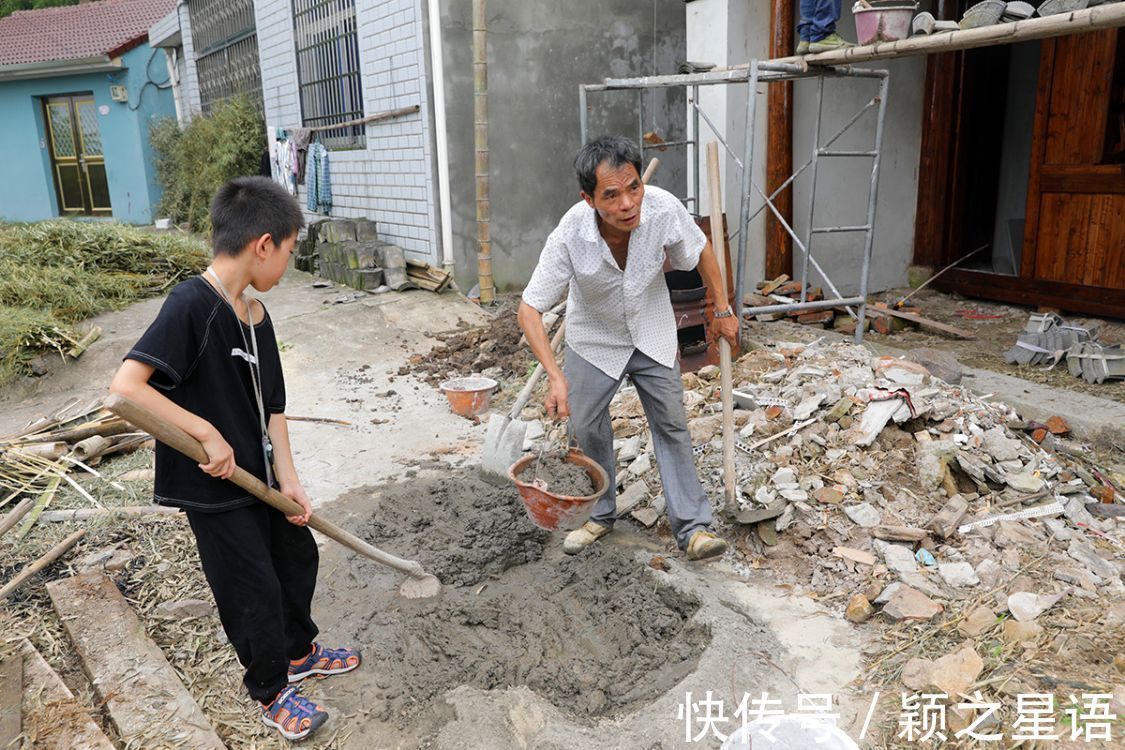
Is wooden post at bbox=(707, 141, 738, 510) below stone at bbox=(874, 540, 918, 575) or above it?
above

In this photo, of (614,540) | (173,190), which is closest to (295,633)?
(614,540)

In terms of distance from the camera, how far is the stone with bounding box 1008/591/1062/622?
2.87 metres

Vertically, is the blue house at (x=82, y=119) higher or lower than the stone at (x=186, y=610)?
higher

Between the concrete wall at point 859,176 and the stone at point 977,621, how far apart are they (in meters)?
5.11

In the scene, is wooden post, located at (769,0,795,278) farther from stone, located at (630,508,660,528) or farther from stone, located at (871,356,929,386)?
stone, located at (630,508,660,528)

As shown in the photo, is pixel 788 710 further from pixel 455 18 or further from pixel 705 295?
pixel 455 18

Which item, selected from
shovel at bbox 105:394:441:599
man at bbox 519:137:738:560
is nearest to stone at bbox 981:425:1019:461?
man at bbox 519:137:738:560

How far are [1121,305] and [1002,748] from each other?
18.9ft

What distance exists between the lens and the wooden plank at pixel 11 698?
2570mm

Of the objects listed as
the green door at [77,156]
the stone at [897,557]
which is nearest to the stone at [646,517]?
the stone at [897,557]

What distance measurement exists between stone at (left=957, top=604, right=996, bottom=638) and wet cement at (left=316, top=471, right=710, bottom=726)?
0.92 metres

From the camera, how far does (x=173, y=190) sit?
15.3 metres

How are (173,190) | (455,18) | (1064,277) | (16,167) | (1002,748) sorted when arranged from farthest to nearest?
(16,167) → (173,190) → (455,18) → (1064,277) → (1002,748)

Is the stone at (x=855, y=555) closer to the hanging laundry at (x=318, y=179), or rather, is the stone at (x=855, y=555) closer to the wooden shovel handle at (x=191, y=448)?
the wooden shovel handle at (x=191, y=448)
